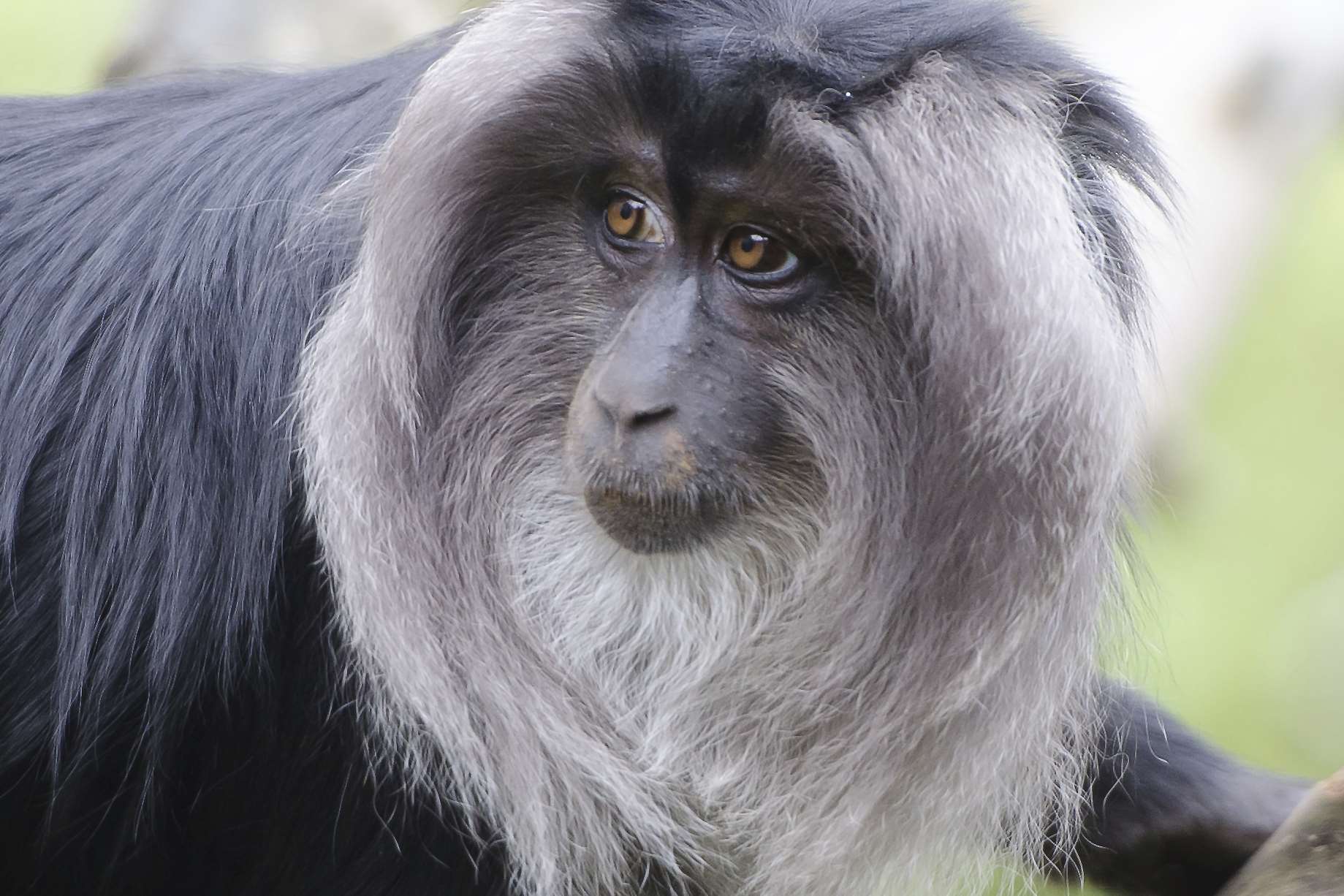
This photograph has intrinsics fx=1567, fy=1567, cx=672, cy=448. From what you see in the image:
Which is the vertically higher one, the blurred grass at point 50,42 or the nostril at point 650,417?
the blurred grass at point 50,42

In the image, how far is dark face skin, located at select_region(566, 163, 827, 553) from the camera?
6.15ft

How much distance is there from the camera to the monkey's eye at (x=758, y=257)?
6.41 feet

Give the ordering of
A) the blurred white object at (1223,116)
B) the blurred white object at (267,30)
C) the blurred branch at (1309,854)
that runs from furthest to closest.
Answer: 1. the blurred white object at (267,30)
2. the blurred white object at (1223,116)
3. the blurred branch at (1309,854)

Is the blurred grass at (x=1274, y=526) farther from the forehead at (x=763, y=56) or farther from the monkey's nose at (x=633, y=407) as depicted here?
the monkey's nose at (x=633, y=407)

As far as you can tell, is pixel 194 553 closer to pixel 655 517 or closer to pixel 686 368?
pixel 655 517

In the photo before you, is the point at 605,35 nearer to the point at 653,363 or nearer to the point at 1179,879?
the point at 653,363

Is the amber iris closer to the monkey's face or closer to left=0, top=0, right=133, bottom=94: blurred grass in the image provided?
the monkey's face

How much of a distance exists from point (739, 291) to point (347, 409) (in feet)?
1.82

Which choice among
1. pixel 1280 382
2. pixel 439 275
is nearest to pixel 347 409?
pixel 439 275

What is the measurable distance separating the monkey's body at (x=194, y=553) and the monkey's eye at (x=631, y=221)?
0.34 metres

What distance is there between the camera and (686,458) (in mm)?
1892

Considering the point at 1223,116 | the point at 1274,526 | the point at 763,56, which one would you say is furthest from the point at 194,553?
the point at 1274,526

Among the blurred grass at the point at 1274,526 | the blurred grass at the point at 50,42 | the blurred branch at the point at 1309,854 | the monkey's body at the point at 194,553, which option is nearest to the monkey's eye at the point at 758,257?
the monkey's body at the point at 194,553

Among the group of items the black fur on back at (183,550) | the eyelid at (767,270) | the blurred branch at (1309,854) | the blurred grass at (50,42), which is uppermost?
the blurred grass at (50,42)
